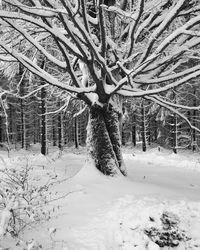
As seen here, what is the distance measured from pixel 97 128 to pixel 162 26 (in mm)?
3068

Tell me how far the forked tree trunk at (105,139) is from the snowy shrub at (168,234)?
242 centimetres

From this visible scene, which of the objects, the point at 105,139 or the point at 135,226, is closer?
the point at 135,226

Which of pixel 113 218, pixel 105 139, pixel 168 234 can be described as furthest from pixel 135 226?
pixel 105 139

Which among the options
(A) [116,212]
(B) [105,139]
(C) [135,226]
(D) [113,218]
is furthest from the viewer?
(B) [105,139]

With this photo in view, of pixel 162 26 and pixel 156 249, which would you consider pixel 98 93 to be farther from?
pixel 156 249

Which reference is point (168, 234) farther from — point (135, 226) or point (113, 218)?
point (113, 218)

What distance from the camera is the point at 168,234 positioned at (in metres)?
5.34


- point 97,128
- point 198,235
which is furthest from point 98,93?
point 198,235

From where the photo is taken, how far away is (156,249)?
494 centimetres

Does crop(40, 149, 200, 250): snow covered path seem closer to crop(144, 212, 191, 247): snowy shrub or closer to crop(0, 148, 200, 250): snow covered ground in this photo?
crop(0, 148, 200, 250): snow covered ground

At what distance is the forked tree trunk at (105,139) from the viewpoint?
304 inches

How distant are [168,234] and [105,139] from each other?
307cm

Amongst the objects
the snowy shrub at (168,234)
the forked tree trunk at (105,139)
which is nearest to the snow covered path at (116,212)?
the snowy shrub at (168,234)

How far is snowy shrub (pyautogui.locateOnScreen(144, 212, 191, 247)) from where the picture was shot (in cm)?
527
